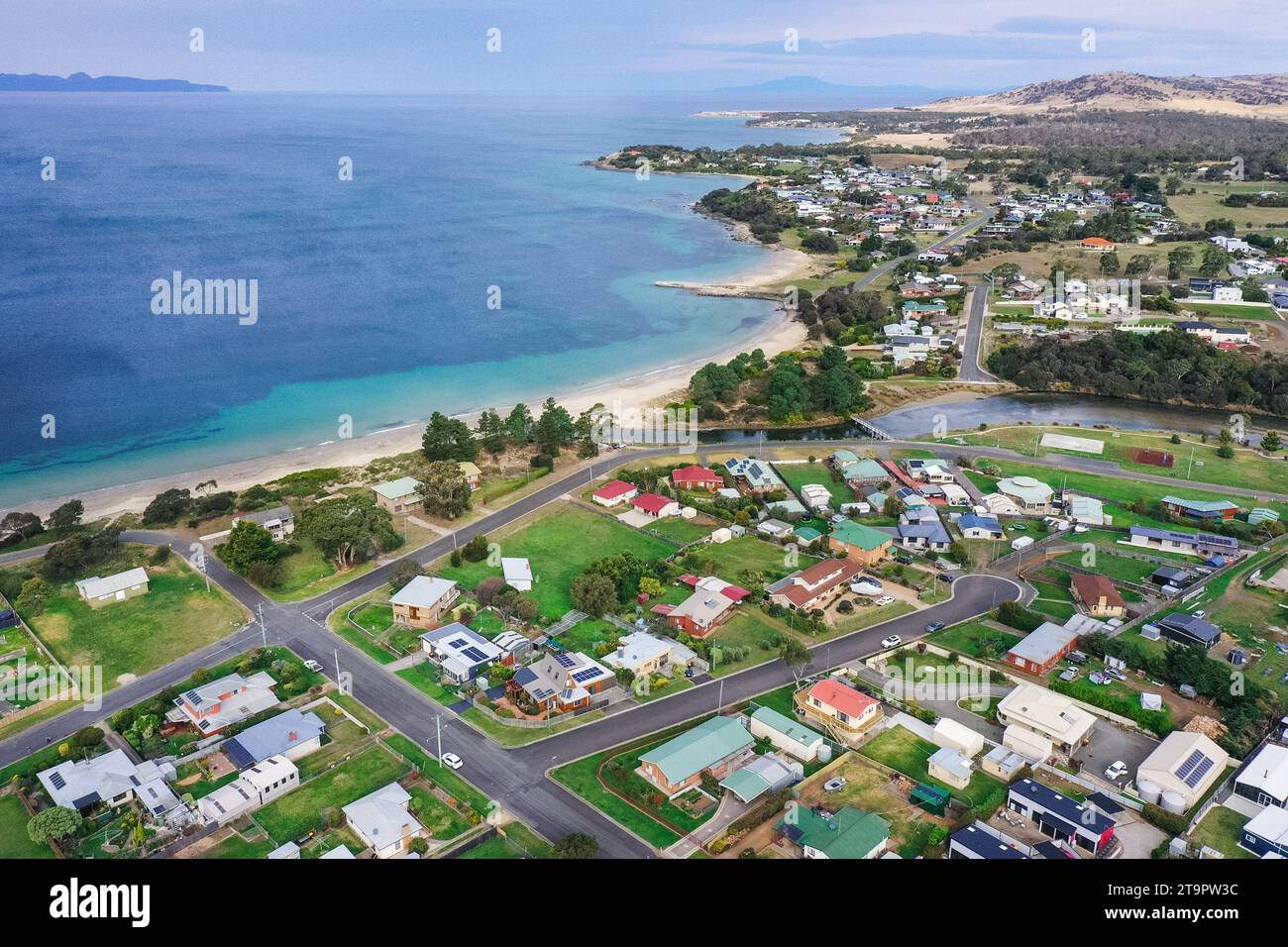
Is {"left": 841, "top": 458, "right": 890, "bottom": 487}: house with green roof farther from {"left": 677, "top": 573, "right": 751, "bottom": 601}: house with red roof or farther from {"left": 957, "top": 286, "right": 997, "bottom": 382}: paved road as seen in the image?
{"left": 957, "top": 286, "right": 997, "bottom": 382}: paved road

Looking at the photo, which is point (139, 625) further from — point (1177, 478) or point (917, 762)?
point (1177, 478)

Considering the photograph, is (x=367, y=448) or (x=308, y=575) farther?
(x=367, y=448)

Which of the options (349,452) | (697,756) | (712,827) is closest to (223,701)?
(697,756)

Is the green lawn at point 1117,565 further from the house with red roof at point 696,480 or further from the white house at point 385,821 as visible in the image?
the white house at point 385,821

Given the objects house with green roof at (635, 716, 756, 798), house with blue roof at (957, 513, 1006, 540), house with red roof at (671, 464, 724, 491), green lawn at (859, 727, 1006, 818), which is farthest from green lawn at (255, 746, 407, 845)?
house with blue roof at (957, 513, 1006, 540)

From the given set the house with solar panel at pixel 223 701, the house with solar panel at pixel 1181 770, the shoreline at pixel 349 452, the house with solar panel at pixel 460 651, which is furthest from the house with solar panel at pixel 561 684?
the shoreline at pixel 349 452
